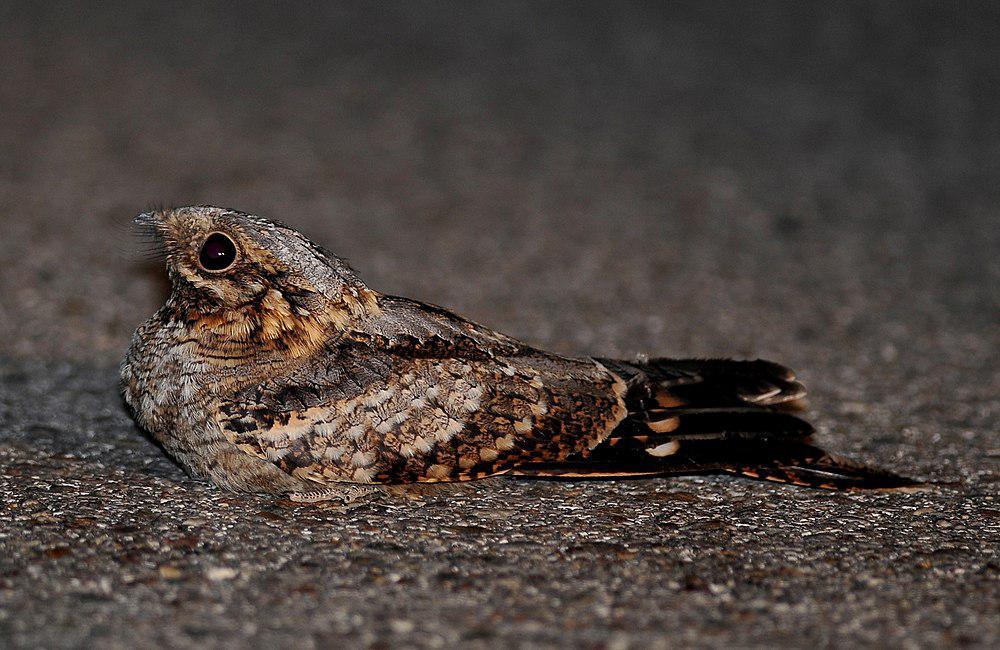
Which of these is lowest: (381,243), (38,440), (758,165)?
(38,440)

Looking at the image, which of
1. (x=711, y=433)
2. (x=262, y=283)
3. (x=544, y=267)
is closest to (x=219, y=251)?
(x=262, y=283)

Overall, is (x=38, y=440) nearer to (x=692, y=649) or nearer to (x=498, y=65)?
(x=692, y=649)

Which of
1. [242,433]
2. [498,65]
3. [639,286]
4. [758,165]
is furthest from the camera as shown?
[498,65]

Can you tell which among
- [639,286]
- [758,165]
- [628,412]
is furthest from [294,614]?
[758,165]

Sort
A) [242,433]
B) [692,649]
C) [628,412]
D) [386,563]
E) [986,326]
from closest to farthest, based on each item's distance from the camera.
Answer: [692,649], [386,563], [242,433], [628,412], [986,326]

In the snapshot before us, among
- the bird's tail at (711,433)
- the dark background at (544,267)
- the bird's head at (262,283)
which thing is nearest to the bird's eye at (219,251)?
the bird's head at (262,283)

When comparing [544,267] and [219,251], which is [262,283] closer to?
[219,251]

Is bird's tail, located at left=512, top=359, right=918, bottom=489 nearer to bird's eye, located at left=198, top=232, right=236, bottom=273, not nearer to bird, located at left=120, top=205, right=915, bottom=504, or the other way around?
bird, located at left=120, top=205, right=915, bottom=504
